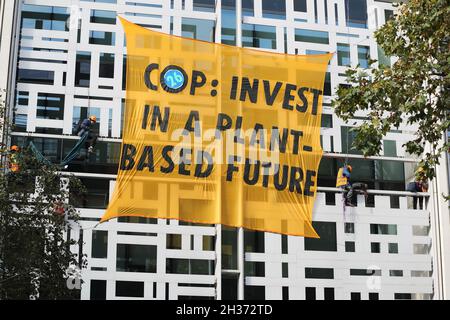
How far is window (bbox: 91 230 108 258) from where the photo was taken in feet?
52.5

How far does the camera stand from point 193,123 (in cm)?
1658

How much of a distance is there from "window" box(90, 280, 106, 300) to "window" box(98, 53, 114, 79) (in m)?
4.62

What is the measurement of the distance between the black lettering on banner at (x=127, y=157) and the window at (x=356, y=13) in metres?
6.34

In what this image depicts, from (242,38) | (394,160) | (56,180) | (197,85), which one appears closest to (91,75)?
(197,85)

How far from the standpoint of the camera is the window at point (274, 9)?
59.8ft

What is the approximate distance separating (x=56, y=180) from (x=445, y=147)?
20.5 ft

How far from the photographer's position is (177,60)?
660 inches

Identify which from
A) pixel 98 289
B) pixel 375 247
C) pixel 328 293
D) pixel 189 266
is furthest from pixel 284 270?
pixel 98 289

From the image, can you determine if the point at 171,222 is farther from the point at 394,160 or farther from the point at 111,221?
the point at 394,160

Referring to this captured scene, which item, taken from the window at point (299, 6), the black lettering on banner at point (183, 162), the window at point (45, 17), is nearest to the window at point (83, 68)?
the window at point (45, 17)

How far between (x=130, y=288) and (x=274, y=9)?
7.48 meters

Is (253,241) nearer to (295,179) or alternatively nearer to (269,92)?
(295,179)
